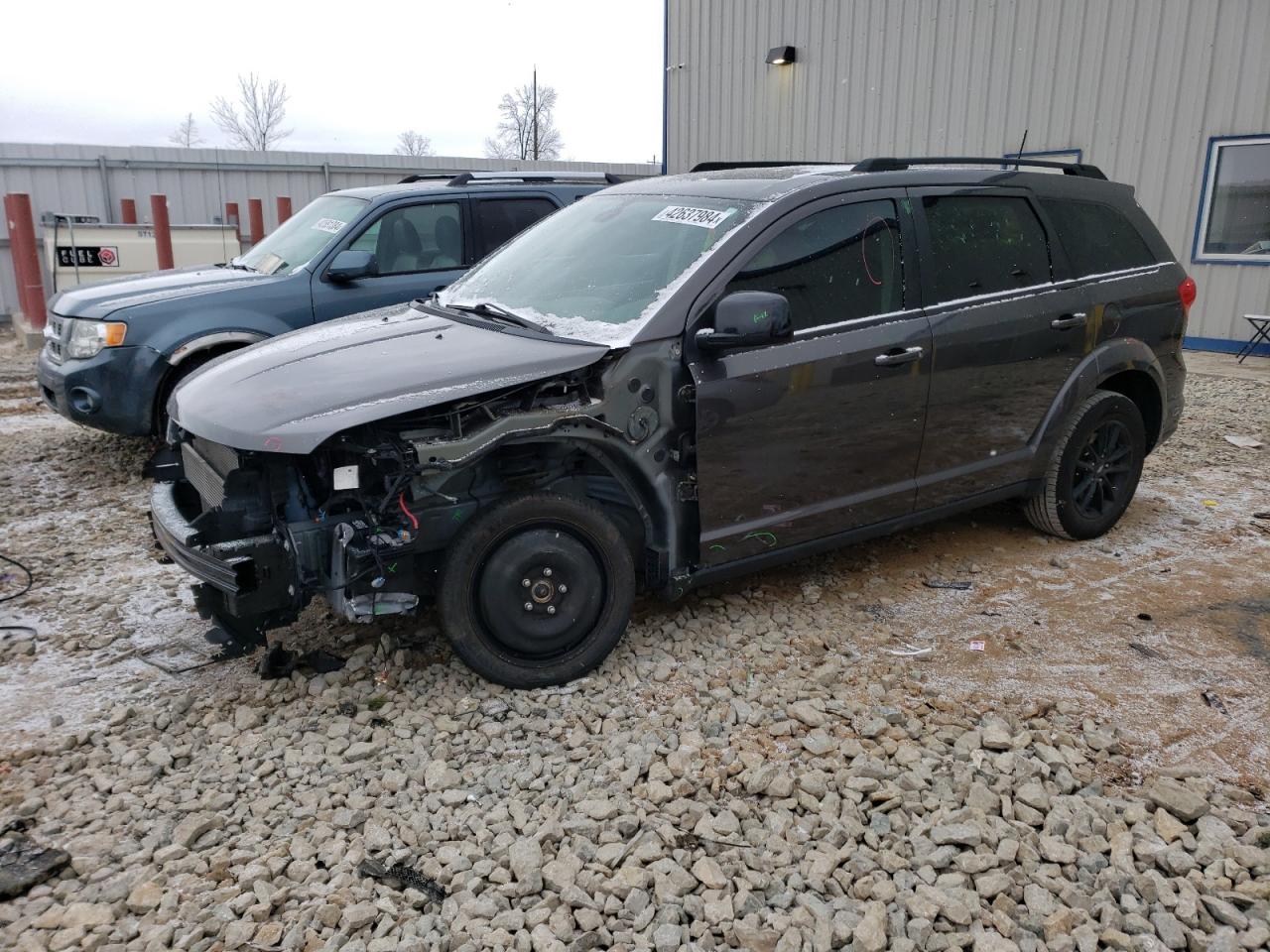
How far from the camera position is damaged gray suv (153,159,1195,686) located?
3.38 meters

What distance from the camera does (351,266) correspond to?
6.57 metres

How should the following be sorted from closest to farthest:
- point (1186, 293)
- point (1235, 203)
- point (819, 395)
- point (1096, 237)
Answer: point (819, 395)
point (1096, 237)
point (1186, 293)
point (1235, 203)

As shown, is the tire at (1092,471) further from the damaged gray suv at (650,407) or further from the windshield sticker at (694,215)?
the windshield sticker at (694,215)

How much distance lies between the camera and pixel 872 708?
355cm

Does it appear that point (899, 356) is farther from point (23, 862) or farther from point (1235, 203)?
point (1235, 203)

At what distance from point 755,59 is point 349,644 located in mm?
13453

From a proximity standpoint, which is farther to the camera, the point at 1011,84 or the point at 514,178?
the point at 1011,84

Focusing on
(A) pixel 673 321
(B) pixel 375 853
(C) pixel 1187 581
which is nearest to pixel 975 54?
(C) pixel 1187 581

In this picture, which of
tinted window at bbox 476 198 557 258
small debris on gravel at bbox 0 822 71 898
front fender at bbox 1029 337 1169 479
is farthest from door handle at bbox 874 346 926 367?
tinted window at bbox 476 198 557 258

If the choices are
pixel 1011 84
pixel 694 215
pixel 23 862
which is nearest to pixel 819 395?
pixel 694 215

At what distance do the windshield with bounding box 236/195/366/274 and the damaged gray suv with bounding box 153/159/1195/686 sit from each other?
2.54 meters

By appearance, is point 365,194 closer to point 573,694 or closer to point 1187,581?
point 573,694

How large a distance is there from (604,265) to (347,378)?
4.19ft

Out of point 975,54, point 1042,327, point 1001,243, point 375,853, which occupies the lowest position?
point 375,853
